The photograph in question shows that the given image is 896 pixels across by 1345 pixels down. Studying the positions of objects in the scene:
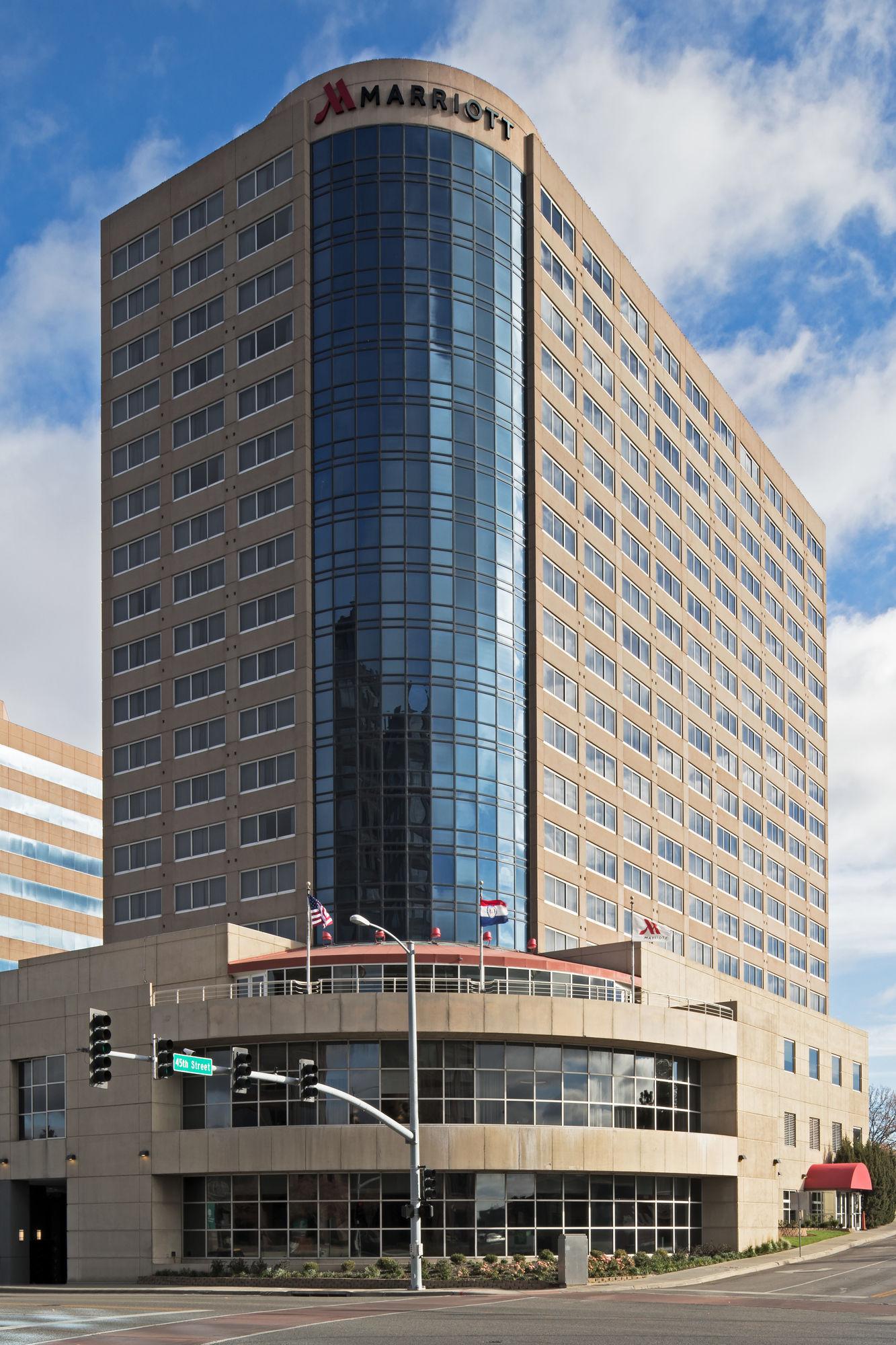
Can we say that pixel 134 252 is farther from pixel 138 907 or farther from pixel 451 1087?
pixel 451 1087

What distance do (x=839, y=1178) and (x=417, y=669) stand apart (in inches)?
1572

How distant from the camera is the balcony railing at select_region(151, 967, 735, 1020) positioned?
62.8 m

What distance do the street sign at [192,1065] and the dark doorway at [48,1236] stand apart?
84.3ft

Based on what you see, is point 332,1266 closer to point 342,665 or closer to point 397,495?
point 342,665

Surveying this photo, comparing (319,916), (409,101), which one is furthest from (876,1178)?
(409,101)

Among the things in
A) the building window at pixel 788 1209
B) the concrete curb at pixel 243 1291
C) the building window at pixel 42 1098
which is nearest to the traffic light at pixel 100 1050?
the concrete curb at pixel 243 1291

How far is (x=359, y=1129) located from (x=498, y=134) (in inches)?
1987

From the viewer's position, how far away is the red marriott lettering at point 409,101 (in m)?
78.8

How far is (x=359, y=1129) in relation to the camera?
58.4 meters

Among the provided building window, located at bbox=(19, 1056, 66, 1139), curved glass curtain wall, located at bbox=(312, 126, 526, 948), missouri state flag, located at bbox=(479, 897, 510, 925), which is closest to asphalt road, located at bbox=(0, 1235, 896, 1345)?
building window, located at bbox=(19, 1056, 66, 1139)

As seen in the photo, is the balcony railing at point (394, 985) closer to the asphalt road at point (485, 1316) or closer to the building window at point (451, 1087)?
the building window at point (451, 1087)

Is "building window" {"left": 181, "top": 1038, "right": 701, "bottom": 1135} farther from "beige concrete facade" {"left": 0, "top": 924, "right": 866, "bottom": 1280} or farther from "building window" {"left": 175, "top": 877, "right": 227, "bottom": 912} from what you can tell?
"building window" {"left": 175, "top": 877, "right": 227, "bottom": 912}

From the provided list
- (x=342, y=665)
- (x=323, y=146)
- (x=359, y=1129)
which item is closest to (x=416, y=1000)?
(x=359, y=1129)

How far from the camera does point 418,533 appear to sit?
74.3 meters
